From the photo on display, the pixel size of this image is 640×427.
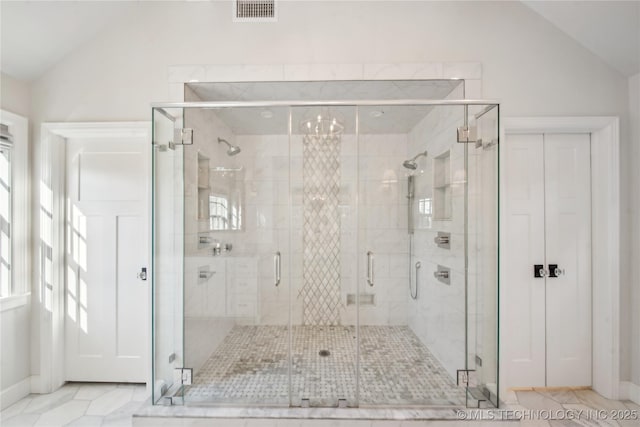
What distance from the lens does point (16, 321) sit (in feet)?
7.19

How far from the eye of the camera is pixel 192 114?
80.5 inches

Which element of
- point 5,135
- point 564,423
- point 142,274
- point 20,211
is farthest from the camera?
point 142,274

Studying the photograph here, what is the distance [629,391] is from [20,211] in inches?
184

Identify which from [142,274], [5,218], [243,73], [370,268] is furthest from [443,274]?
[5,218]

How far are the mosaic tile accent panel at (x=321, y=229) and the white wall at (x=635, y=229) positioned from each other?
2.15m

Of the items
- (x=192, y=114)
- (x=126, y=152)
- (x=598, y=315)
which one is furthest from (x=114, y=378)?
(x=598, y=315)

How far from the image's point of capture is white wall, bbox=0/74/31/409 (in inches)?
82.8

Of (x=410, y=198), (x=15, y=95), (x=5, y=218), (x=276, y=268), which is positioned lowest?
(x=276, y=268)

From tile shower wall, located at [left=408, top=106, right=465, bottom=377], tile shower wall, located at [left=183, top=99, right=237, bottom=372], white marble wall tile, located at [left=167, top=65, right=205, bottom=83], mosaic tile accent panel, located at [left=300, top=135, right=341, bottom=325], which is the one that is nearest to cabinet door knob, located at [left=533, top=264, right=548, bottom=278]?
tile shower wall, located at [left=408, top=106, right=465, bottom=377]

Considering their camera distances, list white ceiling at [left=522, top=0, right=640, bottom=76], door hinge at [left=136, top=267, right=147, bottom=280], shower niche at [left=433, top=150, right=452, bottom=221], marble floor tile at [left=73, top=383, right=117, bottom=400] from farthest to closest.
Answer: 1. door hinge at [left=136, top=267, right=147, bottom=280]
2. marble floor tile at [left=73, top=383, right=117, bottom=400]
3. shower niche at [left=433, top=150, right=452, bottom=221]
4. white ceiling at [left=522, top=0, right=640, bottom=76]

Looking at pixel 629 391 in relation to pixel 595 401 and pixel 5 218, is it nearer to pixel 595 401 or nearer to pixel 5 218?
pixel 595 401

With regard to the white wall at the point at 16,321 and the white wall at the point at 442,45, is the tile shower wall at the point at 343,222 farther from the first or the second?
the white wall at the point at 16,321

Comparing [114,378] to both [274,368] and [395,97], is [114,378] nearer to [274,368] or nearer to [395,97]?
[274,368]

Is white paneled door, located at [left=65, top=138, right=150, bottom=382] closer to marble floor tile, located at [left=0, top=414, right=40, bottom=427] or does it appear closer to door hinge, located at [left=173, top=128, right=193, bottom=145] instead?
marble floor tile, located at [left=0, top=414, right=40, bottom=427]
